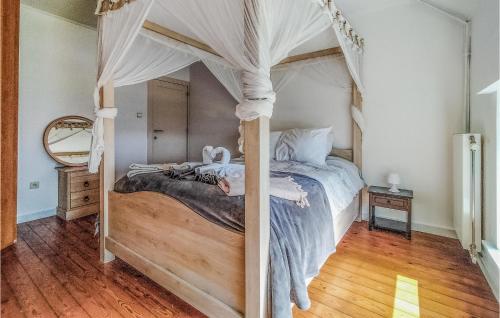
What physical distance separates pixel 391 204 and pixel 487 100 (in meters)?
1.15

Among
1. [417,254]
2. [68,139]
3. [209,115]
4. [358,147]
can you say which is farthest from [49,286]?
[209,115]

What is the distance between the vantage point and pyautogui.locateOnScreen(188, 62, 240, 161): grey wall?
405 centimetres

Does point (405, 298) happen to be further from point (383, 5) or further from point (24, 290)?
point (383, 5)

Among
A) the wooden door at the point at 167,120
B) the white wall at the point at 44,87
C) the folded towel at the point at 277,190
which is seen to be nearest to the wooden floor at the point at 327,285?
the folded towel at the point at 277,190

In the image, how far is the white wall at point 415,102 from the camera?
7.80 feet

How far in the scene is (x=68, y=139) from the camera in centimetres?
314

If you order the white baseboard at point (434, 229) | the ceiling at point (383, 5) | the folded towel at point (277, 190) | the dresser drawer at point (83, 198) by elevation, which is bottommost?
the white baseboard at point (434, 229)

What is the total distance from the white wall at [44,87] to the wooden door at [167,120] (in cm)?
106

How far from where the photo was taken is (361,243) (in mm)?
2283

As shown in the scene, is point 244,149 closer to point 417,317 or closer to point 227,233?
point 227,233

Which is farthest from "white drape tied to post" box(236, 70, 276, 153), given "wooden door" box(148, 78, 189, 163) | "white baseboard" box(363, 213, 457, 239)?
"wooden door" box(148, 78, 189, 163)

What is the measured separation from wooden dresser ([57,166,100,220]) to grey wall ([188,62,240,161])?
1.87 metres

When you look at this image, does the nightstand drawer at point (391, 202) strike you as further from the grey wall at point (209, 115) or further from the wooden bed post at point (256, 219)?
the grey wall at point (209, 115)

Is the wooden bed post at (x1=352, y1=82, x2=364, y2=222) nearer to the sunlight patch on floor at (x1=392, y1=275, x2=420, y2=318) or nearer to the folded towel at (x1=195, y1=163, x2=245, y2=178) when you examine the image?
the sunlight patch on floor at (x1=392, y1=275, x2=420, y2=318)
